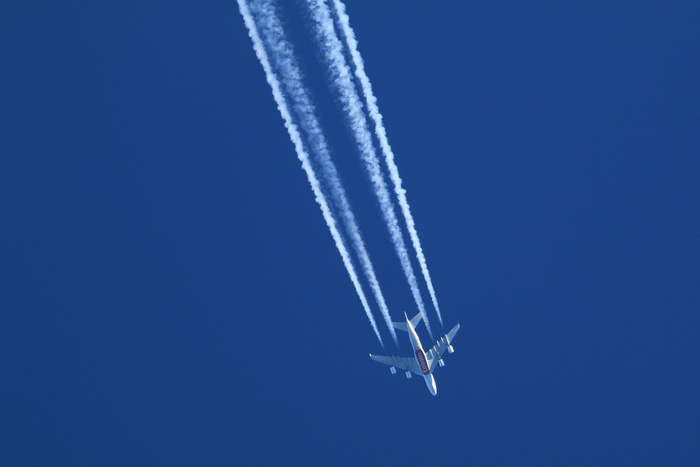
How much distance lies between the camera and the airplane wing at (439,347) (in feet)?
99.1

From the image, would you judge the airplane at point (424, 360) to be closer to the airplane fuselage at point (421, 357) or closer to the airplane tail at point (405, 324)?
the airplane fuselage at point (421, 357)

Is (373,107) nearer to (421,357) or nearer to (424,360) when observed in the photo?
(421,357)

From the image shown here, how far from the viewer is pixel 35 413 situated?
32.4 m

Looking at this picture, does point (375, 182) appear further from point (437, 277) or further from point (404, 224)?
point (437, 277)

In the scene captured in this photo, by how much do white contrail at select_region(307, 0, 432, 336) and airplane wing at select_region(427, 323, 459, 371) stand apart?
217 cm

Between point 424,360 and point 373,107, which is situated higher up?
point 373,107

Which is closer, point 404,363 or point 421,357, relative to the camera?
point 421,357

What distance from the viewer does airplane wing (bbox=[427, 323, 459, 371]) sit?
30.2 metres

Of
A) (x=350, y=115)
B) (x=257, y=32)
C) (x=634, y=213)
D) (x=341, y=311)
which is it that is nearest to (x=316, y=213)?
(x=341, y=311)

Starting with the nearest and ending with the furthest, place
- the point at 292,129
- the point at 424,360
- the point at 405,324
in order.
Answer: the point at 292,129, the point at 405,324, the point at 424,360

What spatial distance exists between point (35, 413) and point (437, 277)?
17.8 metres

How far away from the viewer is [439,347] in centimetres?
3038

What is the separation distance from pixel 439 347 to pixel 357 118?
9923 mm

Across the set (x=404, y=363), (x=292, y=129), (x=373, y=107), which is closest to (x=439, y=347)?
(x=404, y=363)
